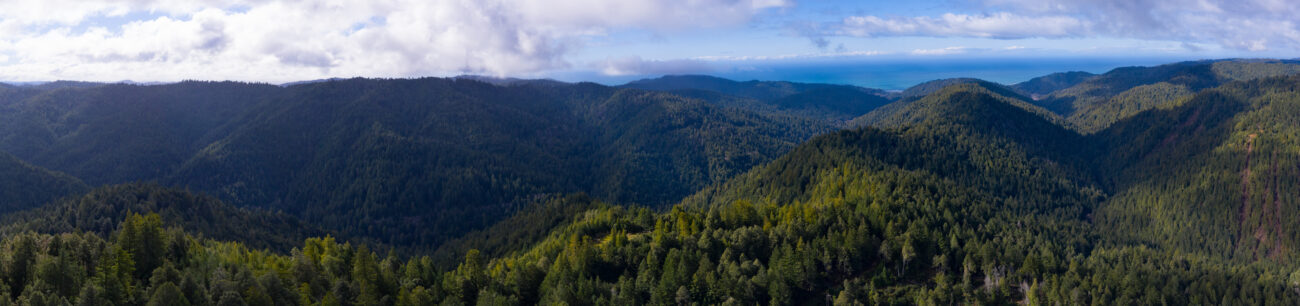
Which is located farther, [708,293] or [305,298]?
[708,293]

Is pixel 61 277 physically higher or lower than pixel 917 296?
higher

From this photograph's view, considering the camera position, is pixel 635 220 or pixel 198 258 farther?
pixel 635 220

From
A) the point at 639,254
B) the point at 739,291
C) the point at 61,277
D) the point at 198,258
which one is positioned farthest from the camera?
the point at 639,254

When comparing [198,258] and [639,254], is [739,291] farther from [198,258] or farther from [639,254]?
[198,258]

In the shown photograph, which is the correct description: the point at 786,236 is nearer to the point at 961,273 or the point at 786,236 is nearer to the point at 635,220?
the point at 961,273

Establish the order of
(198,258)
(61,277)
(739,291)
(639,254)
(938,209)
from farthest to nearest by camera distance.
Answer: (938,209), (639,254), (198,258), (739,291), (61,277)

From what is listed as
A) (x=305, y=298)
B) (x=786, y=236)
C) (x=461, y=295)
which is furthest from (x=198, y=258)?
(x=786, y=236)

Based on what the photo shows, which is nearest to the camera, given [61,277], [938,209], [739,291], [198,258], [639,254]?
[61,277]

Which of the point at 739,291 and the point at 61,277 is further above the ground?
the point at 61,277

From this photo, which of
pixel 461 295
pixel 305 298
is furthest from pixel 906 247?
pixel 305 298
